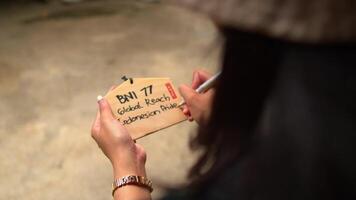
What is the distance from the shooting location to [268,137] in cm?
60

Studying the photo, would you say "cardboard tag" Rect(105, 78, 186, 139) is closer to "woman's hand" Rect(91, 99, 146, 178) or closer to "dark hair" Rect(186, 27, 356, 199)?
"woman's hand" Rect(91, 99, 146, 178)

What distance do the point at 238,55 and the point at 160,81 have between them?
54 cm

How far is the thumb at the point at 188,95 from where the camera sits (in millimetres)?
1056

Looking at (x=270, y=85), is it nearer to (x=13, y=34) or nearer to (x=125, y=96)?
(x=125, y=96)

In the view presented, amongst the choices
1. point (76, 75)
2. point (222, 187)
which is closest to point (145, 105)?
point (222, 187)

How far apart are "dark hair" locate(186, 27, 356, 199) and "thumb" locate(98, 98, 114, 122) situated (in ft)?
1.38

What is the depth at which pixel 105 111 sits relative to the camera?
3.43 feet

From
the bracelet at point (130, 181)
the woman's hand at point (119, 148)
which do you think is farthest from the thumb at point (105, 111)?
the bracelet at point (130, 181)

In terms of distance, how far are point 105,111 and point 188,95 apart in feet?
0.51

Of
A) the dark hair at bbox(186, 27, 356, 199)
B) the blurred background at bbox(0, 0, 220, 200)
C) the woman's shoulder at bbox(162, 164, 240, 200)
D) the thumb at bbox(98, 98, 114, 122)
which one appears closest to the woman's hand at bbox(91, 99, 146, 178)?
the thumb at bbox(98, 98, 114, 122)

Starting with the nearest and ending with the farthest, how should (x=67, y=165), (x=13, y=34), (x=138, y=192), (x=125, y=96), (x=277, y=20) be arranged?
(x=277, y=20)
(x=138, y=192)
(x=125, y=96)
(x=67, y=165)
(x=13, y=34)

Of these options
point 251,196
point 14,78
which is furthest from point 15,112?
point 251,196

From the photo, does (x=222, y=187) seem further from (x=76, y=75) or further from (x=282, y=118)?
(x=76, y=75)

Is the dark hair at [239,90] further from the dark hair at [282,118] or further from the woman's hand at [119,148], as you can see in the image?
the woman's hand at [119,148]
